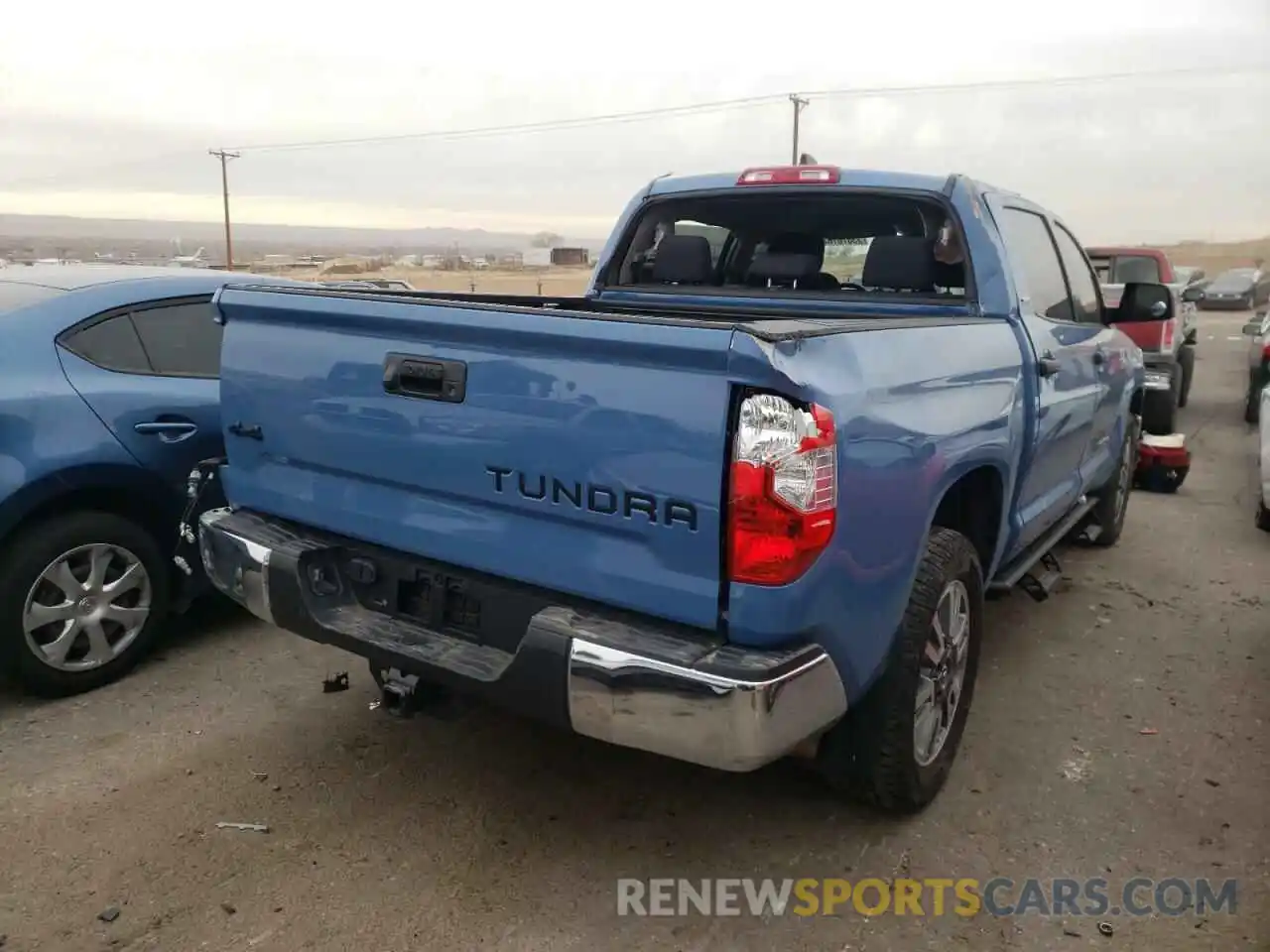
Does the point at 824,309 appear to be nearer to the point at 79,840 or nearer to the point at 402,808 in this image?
the point at 402,808

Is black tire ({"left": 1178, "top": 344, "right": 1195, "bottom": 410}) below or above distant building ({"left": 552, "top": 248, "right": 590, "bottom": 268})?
below

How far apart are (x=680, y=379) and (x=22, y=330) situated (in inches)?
117

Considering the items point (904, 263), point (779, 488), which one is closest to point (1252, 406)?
point (904, 263)

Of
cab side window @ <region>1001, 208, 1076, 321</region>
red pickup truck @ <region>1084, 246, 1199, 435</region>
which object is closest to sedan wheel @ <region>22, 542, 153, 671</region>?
cab side window @ <region>1001, 208, 1076, 321</region>

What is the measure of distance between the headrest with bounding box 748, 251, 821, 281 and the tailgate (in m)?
2.00

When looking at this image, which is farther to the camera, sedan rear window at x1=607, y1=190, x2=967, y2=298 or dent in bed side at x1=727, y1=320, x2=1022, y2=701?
sedan rear window at x1=607, y1=190, x2=967, y2=298

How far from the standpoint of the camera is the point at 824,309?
4.04 metres

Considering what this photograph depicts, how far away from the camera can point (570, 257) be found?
80.6m

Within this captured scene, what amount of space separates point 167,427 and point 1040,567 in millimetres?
4111

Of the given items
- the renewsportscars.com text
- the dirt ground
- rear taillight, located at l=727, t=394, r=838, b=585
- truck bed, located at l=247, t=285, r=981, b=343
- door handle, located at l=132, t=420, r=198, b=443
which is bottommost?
the renewsportscars.com text

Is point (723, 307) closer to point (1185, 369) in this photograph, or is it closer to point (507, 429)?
point (507, 429)

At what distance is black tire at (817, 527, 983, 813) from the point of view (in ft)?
9.23

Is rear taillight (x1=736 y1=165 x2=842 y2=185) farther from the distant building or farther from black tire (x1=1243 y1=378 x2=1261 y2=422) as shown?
the distant building

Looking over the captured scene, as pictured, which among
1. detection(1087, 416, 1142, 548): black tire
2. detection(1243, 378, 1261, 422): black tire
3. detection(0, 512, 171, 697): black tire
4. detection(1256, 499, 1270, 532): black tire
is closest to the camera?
detection(0, 512, 171, 697): black tire
